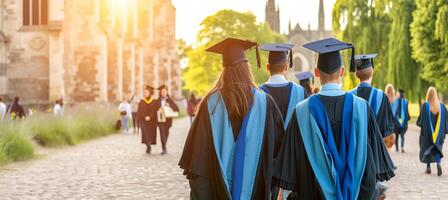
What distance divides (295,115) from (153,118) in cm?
1237

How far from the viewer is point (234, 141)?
5426 millimetres

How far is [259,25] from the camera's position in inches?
2501

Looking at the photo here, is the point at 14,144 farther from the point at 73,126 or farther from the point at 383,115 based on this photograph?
the point at 383,115

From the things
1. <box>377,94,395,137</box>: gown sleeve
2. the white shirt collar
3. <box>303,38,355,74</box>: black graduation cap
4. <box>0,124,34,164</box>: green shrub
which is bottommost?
<box>0,124,34,164</box>: green shrub

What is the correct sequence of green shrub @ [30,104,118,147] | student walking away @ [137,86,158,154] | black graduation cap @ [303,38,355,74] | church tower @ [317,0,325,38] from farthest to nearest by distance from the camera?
church tower @ [317,0,325,38] → green shrub @ [30,104,118,147] → student walking away @ [137,86,158,154] → black graduation cap @ [303,38,355,74]

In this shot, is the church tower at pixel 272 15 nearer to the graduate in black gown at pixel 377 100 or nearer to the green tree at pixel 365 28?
the green tree at pixel 365 28

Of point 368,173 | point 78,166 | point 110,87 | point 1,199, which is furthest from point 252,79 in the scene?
point 110,87

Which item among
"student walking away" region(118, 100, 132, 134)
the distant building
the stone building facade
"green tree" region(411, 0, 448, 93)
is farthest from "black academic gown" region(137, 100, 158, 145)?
the distant building

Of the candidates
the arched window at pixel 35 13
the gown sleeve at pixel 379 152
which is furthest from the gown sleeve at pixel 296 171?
the arched window at pixel 35 13

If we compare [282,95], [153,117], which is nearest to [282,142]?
[282,95]

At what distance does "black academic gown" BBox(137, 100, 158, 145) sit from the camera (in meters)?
17.1

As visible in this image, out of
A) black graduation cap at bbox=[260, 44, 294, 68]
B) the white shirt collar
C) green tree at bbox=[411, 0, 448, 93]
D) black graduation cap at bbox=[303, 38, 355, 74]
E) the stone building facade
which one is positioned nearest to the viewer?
black graduation cap at bbox=[303, 38, 355, 74]

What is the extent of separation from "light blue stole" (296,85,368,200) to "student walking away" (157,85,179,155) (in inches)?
471

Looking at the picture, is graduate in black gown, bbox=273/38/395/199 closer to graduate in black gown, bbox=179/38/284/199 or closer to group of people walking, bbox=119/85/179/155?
graduate in black gown, bbox=179/38/284/199
